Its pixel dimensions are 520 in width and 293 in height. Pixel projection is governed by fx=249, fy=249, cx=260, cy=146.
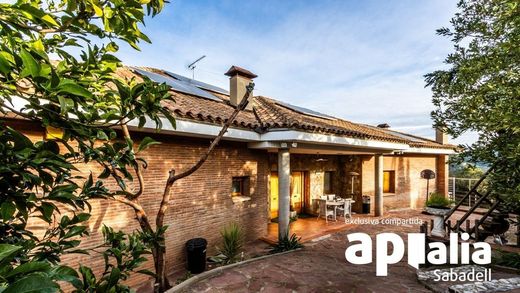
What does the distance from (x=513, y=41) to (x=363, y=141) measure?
5751 millimetres

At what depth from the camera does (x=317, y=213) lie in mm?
13023

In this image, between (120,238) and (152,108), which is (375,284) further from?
(152,108)

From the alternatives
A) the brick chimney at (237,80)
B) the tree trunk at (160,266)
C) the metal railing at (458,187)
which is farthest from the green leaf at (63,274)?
the metal railing at (458,187)

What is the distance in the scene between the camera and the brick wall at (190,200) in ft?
18.4

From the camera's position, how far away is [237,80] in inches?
356

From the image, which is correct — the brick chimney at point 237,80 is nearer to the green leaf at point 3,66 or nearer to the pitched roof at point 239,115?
the pitched roof at point 239,115

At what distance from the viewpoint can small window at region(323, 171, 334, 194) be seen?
14.2m

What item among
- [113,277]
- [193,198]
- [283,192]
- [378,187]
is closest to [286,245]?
Result: [283,192]

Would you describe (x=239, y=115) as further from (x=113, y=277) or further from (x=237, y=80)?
(x=113, y=277)

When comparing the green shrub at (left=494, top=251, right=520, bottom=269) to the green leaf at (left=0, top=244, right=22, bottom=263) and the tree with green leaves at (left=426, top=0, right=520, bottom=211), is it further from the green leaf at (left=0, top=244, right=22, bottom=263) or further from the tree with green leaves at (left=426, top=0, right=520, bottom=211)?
the green leaf at (left=0, top=244, right=22, bottom=263)

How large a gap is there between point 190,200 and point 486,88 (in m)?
7.32

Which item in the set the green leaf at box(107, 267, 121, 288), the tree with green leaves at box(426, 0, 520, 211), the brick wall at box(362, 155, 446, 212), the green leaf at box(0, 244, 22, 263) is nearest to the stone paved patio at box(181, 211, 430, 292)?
the tree with green leaves at box(426, 0, 520, 211)

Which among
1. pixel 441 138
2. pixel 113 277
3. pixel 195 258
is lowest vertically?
pixel 195 258

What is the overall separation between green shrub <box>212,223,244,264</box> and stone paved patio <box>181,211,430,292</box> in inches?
22.7
